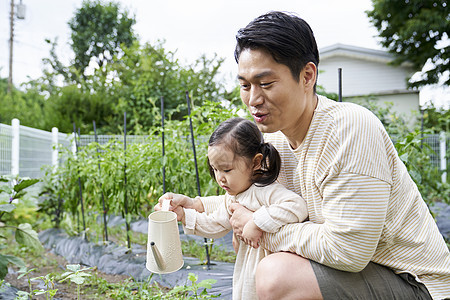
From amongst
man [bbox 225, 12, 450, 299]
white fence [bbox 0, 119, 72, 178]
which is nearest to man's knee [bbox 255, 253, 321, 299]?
man [bbox 225, 12, 450, 299]

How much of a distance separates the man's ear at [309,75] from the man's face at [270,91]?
2cm

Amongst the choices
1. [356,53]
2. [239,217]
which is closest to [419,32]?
[356,53]

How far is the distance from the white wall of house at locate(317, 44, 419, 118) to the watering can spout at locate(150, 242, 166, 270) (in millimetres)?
12148

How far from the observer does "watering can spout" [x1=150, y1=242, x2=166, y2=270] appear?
1301 mm

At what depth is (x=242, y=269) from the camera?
1.38 m

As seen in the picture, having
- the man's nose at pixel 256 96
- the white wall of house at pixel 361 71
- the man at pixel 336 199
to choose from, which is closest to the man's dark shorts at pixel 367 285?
the man at pixel 336 199

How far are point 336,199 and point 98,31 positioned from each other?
19744mm

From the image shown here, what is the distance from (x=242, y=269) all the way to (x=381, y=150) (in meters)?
0.66

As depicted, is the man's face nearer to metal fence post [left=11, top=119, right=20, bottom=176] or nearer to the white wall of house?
metal fence post [left=11, top=119, right=20, bottom=176]

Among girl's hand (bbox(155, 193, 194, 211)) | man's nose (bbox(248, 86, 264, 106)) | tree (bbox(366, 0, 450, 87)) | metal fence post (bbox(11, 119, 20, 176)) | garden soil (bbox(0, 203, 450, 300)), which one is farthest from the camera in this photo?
tree (bbox(366, 0, 450, 87))

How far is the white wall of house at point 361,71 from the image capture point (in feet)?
42.4

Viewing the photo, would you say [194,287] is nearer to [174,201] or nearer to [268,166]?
[174,201]

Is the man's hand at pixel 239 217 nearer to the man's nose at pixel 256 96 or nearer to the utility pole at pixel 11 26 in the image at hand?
the man's nose at pixel 256 96

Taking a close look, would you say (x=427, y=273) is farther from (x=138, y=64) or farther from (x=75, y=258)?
(x=138, y=64)
